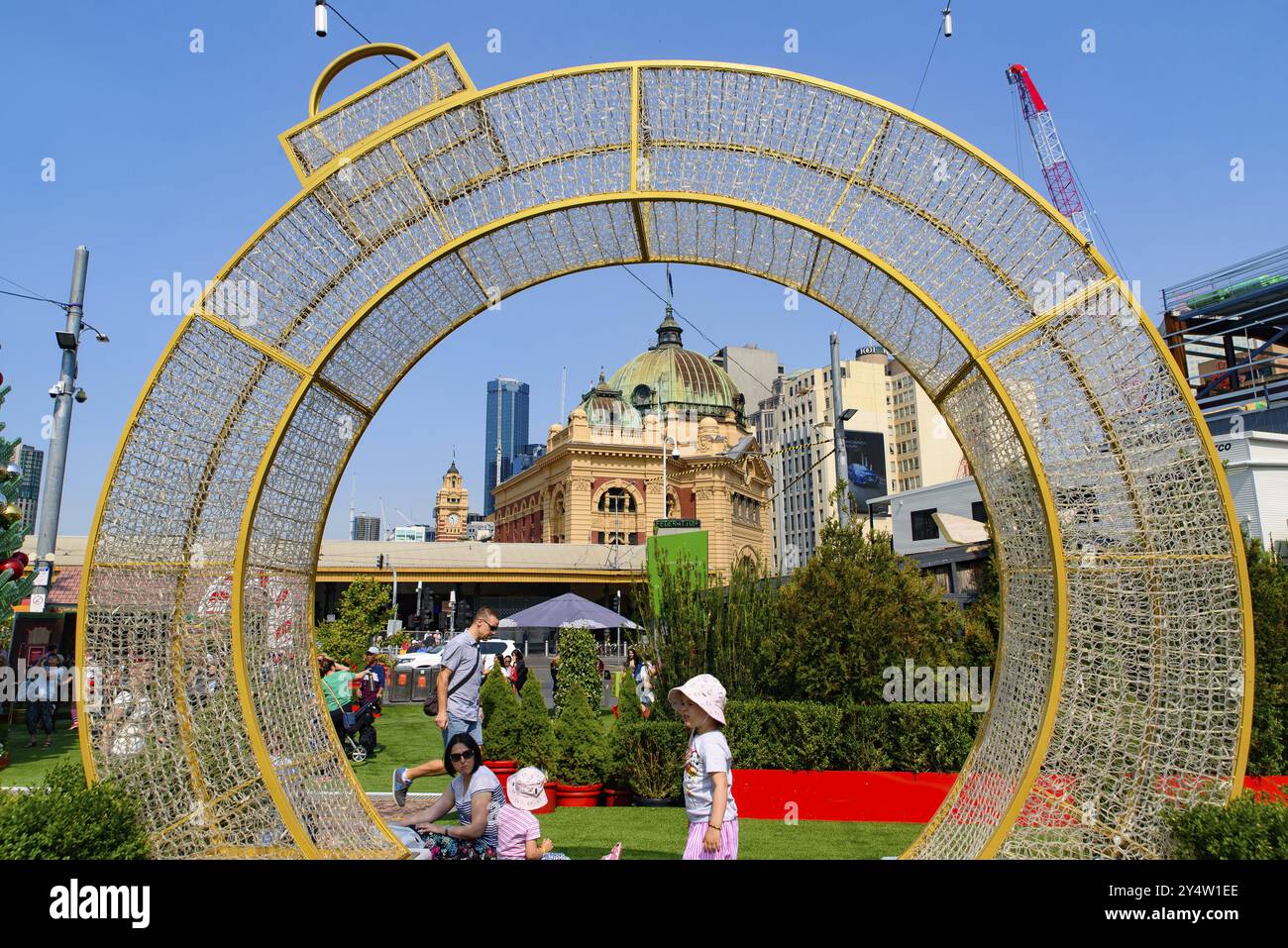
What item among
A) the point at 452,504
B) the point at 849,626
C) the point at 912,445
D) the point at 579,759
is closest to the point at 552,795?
the point at 579,759

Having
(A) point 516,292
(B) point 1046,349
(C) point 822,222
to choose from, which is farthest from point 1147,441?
(A) point 516,292

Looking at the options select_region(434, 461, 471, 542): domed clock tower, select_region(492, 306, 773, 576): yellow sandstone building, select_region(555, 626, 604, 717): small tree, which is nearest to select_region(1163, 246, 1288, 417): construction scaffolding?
select_region(492, 306, 773, 576): yellow sandstone building

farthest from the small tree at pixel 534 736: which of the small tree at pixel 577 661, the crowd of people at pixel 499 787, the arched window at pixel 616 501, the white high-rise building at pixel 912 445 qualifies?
the white high-rise building at pixel 912 445

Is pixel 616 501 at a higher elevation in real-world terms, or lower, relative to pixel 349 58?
higher

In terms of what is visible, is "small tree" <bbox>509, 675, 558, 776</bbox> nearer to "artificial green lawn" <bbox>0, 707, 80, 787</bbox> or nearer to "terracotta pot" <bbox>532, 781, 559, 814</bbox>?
"terracotta pot" <bbox>532, 781, 559, 814</bbox>

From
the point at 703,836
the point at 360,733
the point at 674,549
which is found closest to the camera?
the point at 703,836

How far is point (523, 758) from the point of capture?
996 cm

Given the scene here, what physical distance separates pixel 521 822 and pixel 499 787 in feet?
0.94

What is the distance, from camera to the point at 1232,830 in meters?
4.93

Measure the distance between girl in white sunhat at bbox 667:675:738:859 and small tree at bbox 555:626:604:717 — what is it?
11.5m

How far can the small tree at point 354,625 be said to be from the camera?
23.5 metres

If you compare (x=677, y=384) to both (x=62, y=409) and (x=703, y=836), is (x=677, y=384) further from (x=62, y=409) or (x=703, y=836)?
(x=703, y=836)

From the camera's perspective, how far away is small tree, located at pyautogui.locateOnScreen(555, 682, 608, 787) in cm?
967
